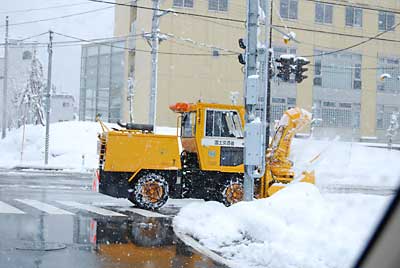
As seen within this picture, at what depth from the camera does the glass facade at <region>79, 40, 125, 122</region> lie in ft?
181

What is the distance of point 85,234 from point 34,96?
48729 mm

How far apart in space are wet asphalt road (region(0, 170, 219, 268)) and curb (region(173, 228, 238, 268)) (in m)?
0.13

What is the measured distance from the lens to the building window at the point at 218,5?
154 ft

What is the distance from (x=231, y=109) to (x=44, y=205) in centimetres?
510

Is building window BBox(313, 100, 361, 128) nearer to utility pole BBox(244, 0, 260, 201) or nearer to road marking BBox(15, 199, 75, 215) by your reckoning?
road marking BBox(15, 199, 75, 215)

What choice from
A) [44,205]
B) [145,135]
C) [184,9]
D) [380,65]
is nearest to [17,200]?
[44,205]

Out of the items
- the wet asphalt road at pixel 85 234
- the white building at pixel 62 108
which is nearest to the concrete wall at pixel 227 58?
the wet asphalt road at pixel 85 234

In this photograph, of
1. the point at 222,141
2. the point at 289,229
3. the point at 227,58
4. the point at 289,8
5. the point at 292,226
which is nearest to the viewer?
the point at 289,229

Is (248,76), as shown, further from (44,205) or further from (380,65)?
(380,65)

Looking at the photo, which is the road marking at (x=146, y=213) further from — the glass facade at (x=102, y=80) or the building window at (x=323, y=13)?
the building window at (x=323, y=13)

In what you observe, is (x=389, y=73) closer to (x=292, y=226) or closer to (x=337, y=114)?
(x=337, y=114)

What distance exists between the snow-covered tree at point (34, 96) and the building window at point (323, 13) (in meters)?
26.1

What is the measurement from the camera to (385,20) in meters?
51.4

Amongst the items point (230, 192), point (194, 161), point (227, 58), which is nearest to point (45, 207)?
point (194, 161)
